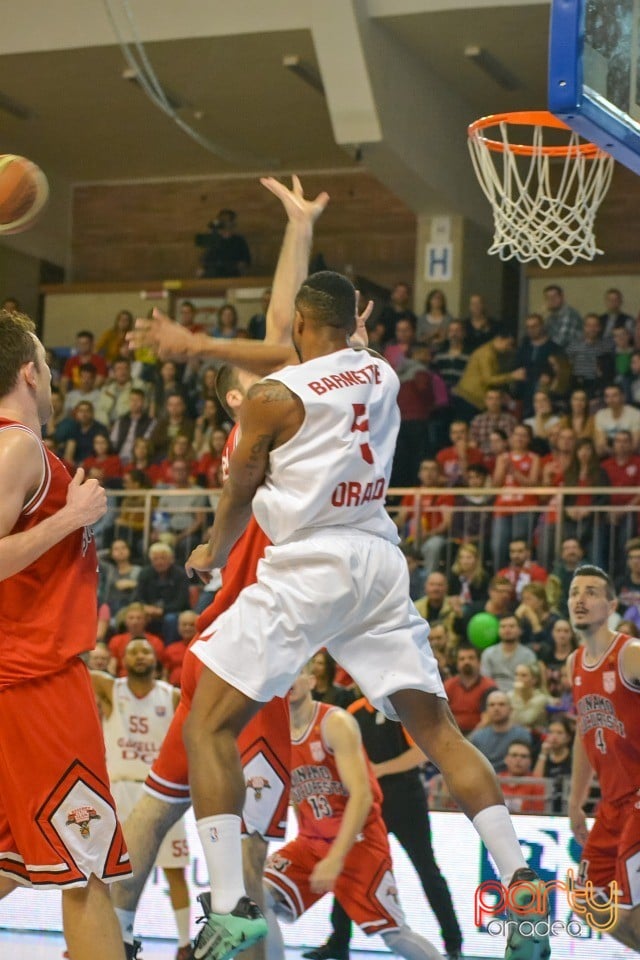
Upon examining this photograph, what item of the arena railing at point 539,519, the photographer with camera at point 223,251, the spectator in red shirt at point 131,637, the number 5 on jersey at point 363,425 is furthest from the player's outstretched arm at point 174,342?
the photographer with camera at point 223,251

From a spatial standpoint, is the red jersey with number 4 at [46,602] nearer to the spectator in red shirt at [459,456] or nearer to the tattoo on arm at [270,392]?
the tattoo on arm at [270,392]

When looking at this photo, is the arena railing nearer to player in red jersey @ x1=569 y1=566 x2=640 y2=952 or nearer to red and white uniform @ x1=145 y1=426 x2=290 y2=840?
player in red jersey @ x1=569 y1=566 x2=640 y2=952

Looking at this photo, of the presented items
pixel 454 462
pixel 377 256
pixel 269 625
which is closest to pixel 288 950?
pixel 269 625

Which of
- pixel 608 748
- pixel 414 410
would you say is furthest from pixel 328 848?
pixel 414 410

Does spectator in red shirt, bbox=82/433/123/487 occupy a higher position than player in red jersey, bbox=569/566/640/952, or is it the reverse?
spectator in red shirt, bbox=82/433/123/487

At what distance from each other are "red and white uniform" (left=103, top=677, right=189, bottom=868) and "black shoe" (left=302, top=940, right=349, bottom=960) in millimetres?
1986

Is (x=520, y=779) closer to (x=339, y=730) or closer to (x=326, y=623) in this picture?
(x=339, y=730)

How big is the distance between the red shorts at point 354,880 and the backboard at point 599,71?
3.69 m

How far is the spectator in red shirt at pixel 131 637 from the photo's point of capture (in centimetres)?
1338

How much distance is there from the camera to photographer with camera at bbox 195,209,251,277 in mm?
20750

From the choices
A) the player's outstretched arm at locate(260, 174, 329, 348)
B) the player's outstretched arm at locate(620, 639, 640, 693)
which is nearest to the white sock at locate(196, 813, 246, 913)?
the player's outstretched arm at locate(260, 174, 329, 348)

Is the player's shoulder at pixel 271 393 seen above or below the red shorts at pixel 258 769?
above

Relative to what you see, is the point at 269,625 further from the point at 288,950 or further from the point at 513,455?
the point at 513,455

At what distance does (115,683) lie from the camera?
1076cm
